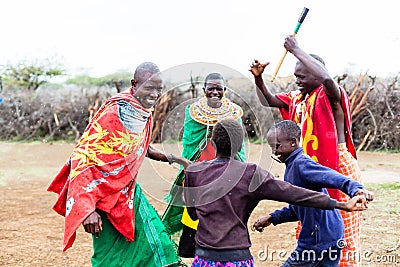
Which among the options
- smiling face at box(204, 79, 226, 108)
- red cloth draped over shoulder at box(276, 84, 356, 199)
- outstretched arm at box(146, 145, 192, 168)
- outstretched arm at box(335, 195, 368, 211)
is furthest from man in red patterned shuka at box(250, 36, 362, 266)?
smiling face at box(204, 79, 226, 108)

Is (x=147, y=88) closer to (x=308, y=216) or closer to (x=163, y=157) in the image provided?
(x=163, y=157)

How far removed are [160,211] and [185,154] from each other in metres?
2.48

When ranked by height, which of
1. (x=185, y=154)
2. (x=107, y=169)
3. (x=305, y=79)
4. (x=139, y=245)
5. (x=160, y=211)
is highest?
(x=305, y=79)

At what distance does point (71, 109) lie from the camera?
1716 centimetres

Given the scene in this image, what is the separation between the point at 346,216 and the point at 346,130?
1.84ft

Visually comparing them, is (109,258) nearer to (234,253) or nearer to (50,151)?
(234,253)

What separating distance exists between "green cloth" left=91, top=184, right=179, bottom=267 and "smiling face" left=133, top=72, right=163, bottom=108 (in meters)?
0.57

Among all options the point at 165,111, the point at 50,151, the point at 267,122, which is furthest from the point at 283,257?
the point at 50,151

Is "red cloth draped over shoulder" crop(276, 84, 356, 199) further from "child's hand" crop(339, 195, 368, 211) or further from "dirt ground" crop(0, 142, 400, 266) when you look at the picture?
"child's hand" crop(339, 195, 368, 211)

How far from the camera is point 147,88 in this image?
10.4 feet

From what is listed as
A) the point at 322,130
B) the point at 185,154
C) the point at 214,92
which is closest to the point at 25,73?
the point at 185,154

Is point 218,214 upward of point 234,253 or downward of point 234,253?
upward

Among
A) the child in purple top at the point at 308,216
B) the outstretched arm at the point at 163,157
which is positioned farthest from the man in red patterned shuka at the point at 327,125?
the outstretched arm at the point at 163,157

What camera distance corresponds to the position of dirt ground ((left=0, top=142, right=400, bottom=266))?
4500mm
